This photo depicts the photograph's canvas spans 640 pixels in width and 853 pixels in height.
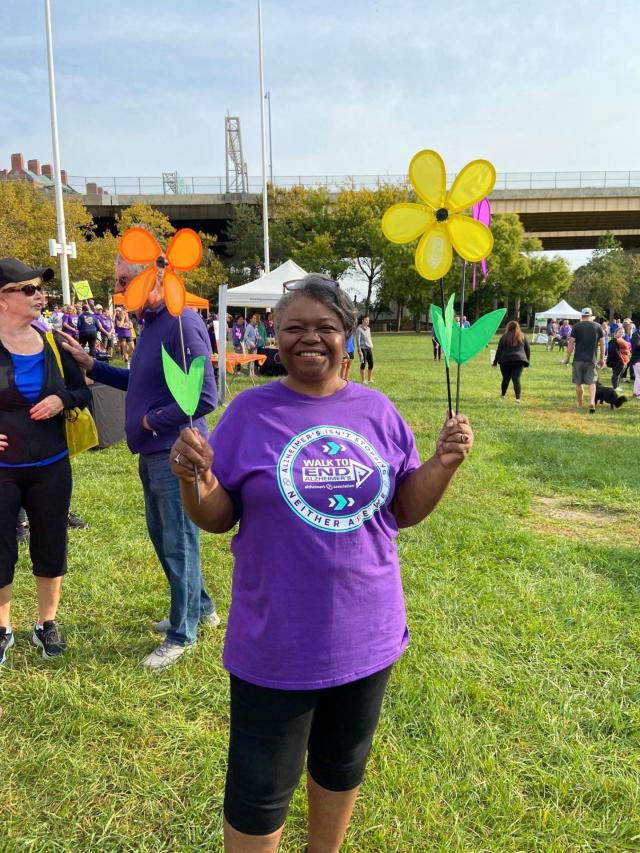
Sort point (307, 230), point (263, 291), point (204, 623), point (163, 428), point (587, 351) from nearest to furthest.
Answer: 1. point (163, 428)
2. point (204, 623)
3. point (587, 351)
4. point (263, 291)
5. point (307, 230)

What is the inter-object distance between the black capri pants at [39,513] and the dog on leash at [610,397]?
10.5 meters

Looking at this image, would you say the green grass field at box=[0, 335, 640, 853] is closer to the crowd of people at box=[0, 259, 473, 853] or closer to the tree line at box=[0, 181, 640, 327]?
the crowd of people at box=[0, 259, 473, 853]

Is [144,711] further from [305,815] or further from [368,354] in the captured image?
[368,354]

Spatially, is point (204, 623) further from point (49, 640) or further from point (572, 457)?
point (572, 457)

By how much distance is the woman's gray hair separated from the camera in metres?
1.59

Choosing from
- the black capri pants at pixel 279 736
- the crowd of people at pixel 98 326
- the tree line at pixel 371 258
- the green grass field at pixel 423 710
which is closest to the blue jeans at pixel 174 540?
the green grass field at pixel 423 710

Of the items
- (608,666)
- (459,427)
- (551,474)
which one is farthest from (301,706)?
(551,474)

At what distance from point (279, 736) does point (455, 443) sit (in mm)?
856

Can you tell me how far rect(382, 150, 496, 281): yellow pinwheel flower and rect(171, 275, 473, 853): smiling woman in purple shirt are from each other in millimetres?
277

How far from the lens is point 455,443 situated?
154 cm

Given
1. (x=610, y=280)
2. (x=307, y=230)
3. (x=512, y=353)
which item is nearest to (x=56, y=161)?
(x=512, y=353)

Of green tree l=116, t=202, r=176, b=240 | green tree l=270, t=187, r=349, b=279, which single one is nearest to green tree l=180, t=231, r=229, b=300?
green tree l=116, t=202, r=176, b=240

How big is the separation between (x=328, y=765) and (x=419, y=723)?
1051 mm

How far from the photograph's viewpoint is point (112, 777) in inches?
87.4
